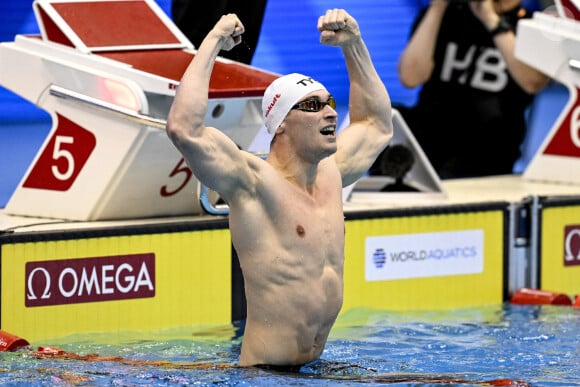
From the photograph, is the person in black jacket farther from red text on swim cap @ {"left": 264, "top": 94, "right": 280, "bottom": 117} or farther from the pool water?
red text on swim cap @ {"left": 264, "top": 94, "right": 280, "bottom": 117}

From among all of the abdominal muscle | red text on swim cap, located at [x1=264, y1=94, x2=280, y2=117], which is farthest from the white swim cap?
the abdominal muscle

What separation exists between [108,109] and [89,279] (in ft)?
2.31

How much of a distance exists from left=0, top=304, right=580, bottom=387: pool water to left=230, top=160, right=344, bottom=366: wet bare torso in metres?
0.10

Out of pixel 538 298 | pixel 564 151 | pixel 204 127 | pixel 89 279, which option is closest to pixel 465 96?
pixel 564 151

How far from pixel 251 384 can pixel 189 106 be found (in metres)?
0.91

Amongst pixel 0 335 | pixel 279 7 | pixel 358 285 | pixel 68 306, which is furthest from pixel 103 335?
pixel 279 7

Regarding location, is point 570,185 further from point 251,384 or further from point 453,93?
point 251,384

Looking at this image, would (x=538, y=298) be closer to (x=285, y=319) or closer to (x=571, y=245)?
(x=571, y=245)

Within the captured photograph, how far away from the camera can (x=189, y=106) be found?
4633 mm

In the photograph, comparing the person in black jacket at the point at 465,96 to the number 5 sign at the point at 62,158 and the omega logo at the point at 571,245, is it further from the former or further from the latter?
the number 5 sign at the point at 62,158

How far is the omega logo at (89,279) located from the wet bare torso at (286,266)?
4.43 ft

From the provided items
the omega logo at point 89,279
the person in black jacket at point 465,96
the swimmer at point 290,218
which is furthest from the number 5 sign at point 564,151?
the swimmer at point 290,218

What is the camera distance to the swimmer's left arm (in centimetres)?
521

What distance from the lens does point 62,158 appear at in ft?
21.2
